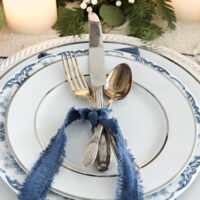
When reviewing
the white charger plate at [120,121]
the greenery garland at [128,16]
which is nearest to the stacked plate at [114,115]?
the white charger plate at [120,121]

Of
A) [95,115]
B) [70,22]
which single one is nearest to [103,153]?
[95,115]

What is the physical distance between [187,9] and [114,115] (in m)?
0.40

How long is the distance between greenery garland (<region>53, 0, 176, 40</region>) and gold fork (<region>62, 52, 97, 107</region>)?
168 mm

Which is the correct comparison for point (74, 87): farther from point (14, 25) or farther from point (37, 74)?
point (14, 25)

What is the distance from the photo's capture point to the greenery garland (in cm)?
73

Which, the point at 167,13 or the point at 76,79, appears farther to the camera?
the point at 167,13

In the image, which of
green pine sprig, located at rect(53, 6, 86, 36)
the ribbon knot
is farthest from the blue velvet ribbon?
green pine sprig, located at rect(53, 6, 86, 36)

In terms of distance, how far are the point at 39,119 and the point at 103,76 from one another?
124 mm

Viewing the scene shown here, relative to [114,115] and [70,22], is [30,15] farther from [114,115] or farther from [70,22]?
[114,115]

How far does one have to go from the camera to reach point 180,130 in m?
0.47

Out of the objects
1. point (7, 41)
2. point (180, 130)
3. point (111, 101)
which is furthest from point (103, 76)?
point (7, 41)

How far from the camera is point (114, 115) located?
1.65ft

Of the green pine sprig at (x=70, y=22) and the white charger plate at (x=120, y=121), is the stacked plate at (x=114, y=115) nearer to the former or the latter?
the white charger plate at (x=120, y=121)

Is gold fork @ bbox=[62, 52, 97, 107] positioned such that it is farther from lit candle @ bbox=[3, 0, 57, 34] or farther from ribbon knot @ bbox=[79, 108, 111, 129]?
lit candle @ bbox=[3, 0, 57, 34]
